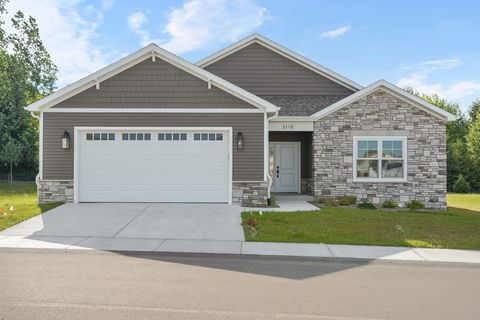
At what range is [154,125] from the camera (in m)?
12.8

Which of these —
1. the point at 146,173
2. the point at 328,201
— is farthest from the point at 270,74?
the point at 146,173

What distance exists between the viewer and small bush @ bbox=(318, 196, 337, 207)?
13702 millimetres

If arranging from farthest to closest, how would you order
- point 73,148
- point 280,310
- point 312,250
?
point 73,148, point 312,250, point 280,310

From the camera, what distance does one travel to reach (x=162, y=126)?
12742 mm

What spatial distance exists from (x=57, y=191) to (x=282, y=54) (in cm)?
1105

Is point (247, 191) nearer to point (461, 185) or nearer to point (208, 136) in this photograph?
point (208, 136)

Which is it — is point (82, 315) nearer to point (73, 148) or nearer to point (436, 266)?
point (436, 266)

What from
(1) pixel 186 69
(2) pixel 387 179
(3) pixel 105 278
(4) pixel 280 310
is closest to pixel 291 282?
(4) pixel 280 310

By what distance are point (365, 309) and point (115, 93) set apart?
35.3 feet

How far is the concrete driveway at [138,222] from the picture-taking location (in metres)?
8.73

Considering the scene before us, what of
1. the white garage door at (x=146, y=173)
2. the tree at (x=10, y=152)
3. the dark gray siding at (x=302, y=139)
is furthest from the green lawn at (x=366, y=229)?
the tree at (x=10, y=152)

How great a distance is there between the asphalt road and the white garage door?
18.2 feet

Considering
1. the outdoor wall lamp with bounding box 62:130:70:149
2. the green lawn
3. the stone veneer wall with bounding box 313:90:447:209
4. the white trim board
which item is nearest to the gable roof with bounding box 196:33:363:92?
the stone veneer wall with bounding box 313:90:447:209

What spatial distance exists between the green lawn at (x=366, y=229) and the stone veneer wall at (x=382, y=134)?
7.80ft
